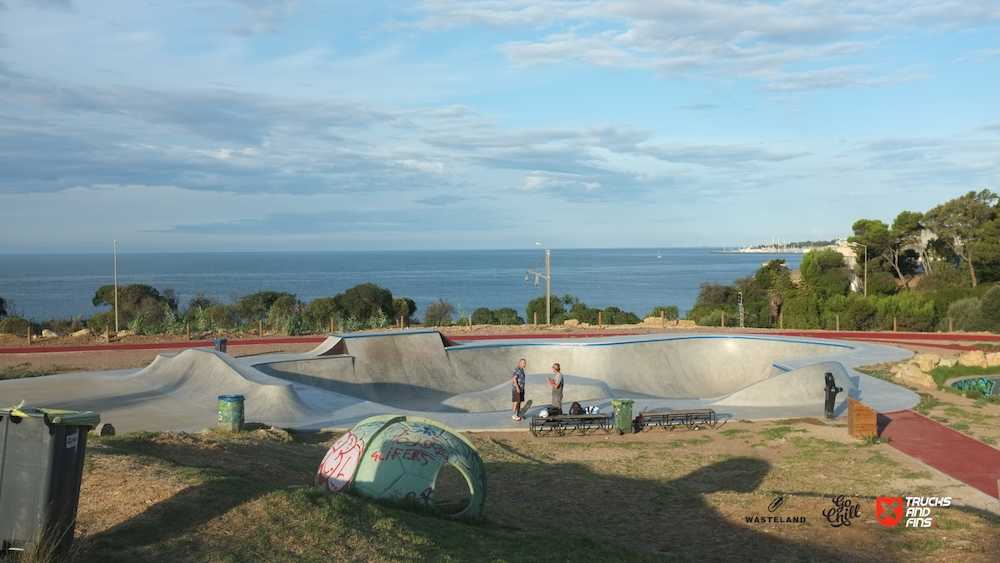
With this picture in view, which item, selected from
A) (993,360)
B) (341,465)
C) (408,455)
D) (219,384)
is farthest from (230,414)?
(993,360)

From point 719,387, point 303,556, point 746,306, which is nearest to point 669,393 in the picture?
point 719,387

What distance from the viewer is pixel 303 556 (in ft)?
20.3

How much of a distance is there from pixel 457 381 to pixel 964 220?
193ft

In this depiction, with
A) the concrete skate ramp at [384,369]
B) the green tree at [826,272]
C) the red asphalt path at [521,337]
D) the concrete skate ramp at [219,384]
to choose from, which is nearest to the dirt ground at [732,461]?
the concrete skate ramp at [219,384]

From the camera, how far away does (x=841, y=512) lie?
8.99 m

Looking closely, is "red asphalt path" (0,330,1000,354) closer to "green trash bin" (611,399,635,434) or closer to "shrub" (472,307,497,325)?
"shrub" (472,307,497,325)

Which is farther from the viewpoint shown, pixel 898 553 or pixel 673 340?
pixel 673 340

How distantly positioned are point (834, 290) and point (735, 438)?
5687 cm

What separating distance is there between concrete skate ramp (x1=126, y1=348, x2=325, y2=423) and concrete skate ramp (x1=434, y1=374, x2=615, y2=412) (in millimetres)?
3830

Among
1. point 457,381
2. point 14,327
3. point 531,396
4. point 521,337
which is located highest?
point 14,327

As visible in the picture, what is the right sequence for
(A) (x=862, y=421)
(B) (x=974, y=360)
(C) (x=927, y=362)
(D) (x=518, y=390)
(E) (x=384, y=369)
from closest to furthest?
(A) (x=862, y=421) < (D) (x=518, y=390) < (E) (x=384, y=369) < (C) (x=927, y=362) < (B) (x=974, y=360)

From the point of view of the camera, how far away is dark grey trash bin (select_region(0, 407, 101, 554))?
568cm

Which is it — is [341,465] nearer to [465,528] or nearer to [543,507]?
[465,528]

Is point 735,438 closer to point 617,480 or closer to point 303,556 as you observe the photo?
point 617,480
